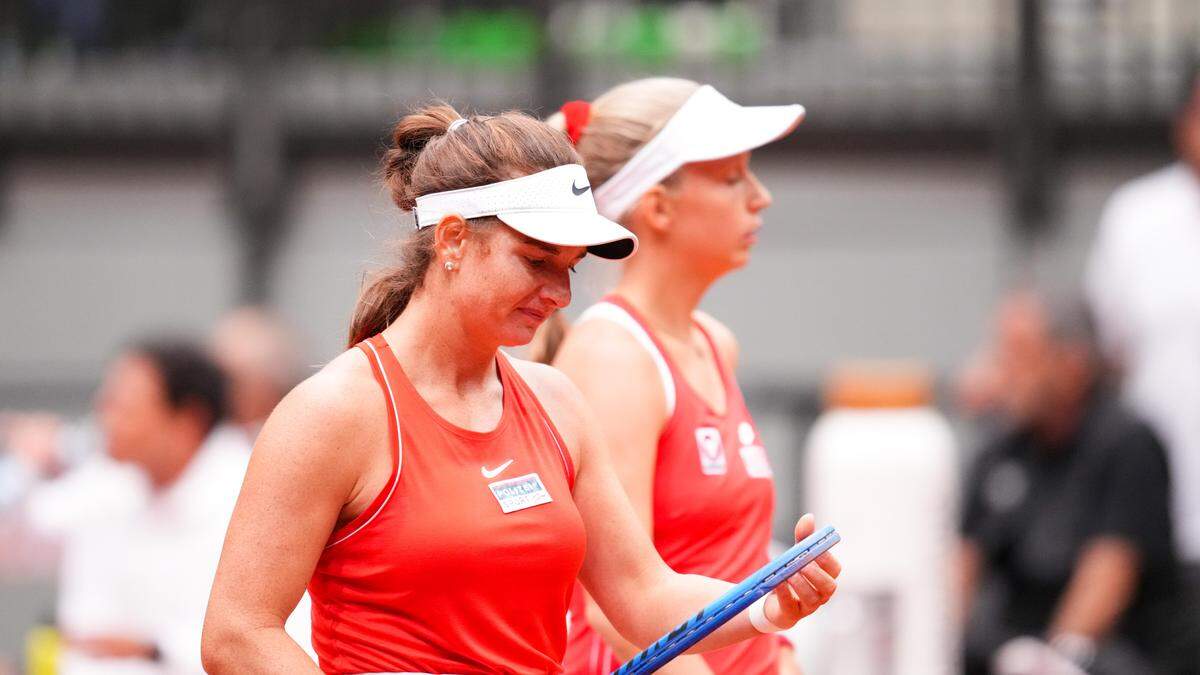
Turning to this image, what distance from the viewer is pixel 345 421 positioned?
2.48 meters

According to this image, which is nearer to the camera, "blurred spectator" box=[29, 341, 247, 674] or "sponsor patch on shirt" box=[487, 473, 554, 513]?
"sponsor patch on shirt" box=[487, 473, 554, 513]

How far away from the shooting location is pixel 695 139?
11.1 ft

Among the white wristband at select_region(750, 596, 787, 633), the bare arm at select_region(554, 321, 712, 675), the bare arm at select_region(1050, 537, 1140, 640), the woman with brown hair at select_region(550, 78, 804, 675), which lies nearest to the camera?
the white wristband at select_region(750, 596, 787, 633)

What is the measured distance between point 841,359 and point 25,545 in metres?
4.50

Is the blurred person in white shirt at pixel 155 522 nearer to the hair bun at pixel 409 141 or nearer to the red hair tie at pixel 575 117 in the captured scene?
Answer: the red hair tie at pixel 575 117

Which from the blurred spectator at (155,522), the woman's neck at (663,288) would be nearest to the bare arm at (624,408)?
the woman's neck at (663,288)

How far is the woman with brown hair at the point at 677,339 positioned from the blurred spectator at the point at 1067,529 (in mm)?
2720

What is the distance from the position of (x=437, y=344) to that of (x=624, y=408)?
0.62m

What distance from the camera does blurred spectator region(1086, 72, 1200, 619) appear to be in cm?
658

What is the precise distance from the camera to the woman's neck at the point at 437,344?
264cm

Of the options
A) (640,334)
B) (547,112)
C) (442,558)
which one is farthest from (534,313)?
(547,112)

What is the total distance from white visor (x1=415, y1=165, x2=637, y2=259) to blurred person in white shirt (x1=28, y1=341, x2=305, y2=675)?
8.90 ft

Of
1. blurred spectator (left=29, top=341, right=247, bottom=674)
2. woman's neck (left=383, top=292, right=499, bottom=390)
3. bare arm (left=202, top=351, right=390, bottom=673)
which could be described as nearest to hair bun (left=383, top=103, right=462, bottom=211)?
woman's neck (left=383, top=292, right=499, bottom=390)

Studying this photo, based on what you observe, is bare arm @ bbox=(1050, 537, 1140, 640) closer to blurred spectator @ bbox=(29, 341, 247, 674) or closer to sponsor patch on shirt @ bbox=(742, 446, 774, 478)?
blurred spectator @ bbox=(29, 341, 247, 674)
